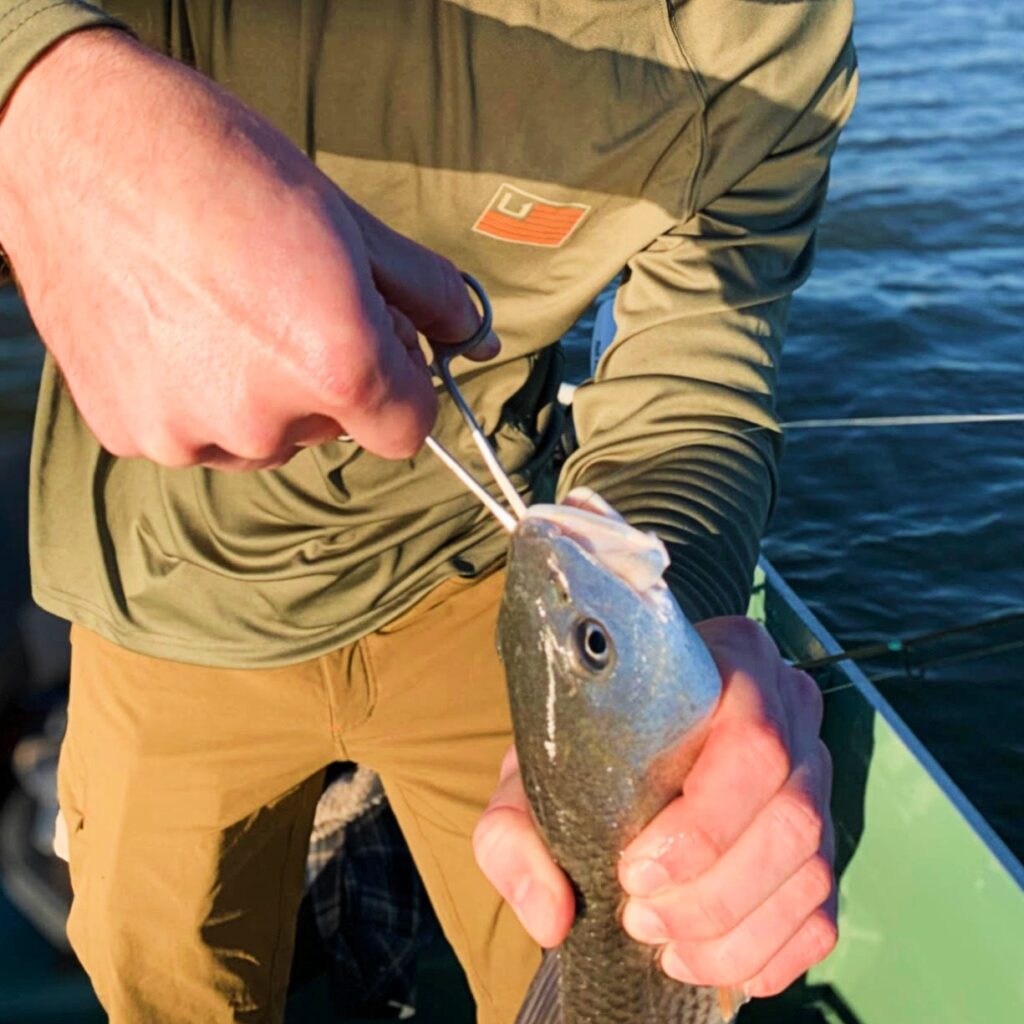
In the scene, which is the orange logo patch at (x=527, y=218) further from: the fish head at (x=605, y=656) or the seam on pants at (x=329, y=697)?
the seam on pants at (x=329, y=697)

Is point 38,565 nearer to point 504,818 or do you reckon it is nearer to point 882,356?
point 504,818

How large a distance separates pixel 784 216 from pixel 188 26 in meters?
1.16

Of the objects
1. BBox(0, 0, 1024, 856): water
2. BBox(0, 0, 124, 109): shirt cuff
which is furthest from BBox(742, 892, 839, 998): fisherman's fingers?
BBox(0, 0, 1024, 856): water

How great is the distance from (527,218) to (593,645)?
3.04 ft

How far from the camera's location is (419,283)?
136 cm

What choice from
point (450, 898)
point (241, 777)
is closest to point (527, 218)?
point (241, 777)

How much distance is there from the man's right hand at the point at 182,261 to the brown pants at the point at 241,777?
49.4 inches

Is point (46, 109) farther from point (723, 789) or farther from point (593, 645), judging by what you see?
point (723, 789)

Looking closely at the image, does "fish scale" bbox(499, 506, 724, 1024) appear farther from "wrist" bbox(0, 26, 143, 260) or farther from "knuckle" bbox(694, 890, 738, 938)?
"wrist" bbox(0, 26, 143, 260)

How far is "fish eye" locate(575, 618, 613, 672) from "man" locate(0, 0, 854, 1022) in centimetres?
17

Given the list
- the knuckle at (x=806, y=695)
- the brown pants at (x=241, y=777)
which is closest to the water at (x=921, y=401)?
the brown pants at (x=241, y=777)

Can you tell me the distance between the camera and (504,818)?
1.57 meters

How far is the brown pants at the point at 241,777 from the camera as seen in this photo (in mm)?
2307

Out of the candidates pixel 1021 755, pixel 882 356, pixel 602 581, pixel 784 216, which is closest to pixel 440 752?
pixel 602 581
